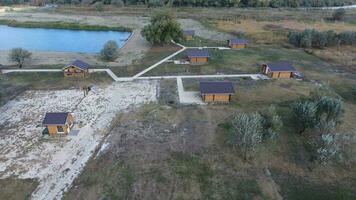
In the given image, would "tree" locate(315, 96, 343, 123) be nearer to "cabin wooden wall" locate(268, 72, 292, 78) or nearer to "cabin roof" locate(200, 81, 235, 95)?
"cabin roof" locate(200, 81, 235, 95)

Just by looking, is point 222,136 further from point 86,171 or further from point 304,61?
point 304,61

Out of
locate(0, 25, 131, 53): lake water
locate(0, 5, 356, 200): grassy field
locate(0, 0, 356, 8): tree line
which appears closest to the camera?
locate(0, 5, 356, 200): grassy field

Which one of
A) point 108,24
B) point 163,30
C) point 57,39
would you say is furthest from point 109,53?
point 108,24

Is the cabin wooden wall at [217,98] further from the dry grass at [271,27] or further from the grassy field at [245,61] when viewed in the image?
the dry grass at [271,27]

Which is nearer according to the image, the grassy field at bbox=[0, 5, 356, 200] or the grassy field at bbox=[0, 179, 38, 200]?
the grassy field at bbox=[0, 179, 38, 200]

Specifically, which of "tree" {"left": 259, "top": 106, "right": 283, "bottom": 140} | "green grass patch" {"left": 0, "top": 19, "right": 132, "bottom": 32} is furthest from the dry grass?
"tree" {"left": 259, "top": 106, "right": 283, "bottom": 140}

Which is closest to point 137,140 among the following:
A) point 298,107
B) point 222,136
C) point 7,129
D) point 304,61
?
point 222,136

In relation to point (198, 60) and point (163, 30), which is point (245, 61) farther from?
point (163, 30)
